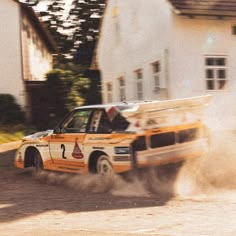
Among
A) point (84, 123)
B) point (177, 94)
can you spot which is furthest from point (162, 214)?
point (177, 94)

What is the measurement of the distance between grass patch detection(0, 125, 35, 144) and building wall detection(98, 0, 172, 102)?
168 inches

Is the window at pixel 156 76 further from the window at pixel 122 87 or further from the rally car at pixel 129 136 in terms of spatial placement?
the rally car at pixel 129 136

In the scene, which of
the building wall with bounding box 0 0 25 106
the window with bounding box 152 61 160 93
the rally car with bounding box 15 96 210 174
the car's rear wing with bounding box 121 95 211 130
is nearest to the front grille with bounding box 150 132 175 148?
the rally car with bounding box 15 96 210 174

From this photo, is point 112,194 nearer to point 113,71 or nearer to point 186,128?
point 186,128

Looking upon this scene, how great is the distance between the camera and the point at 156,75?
18.3 m

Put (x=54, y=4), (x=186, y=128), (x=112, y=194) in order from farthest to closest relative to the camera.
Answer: (x=54, y=4), (x=186, y=128), (x=112, y=194)

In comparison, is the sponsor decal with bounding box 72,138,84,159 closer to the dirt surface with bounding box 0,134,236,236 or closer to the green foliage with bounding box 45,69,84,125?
the dirt surface with bounding box 0,134,236,236

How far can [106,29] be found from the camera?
84.1 feet

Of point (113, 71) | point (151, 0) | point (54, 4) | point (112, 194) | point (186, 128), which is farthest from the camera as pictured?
point (54, 4)

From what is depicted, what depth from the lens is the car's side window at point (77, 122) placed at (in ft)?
35.1

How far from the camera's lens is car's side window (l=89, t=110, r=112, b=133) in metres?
10.1

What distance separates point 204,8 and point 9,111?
37.8 ft

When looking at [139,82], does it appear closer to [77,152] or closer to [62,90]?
[62,90]

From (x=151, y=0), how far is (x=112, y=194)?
34.1ft
